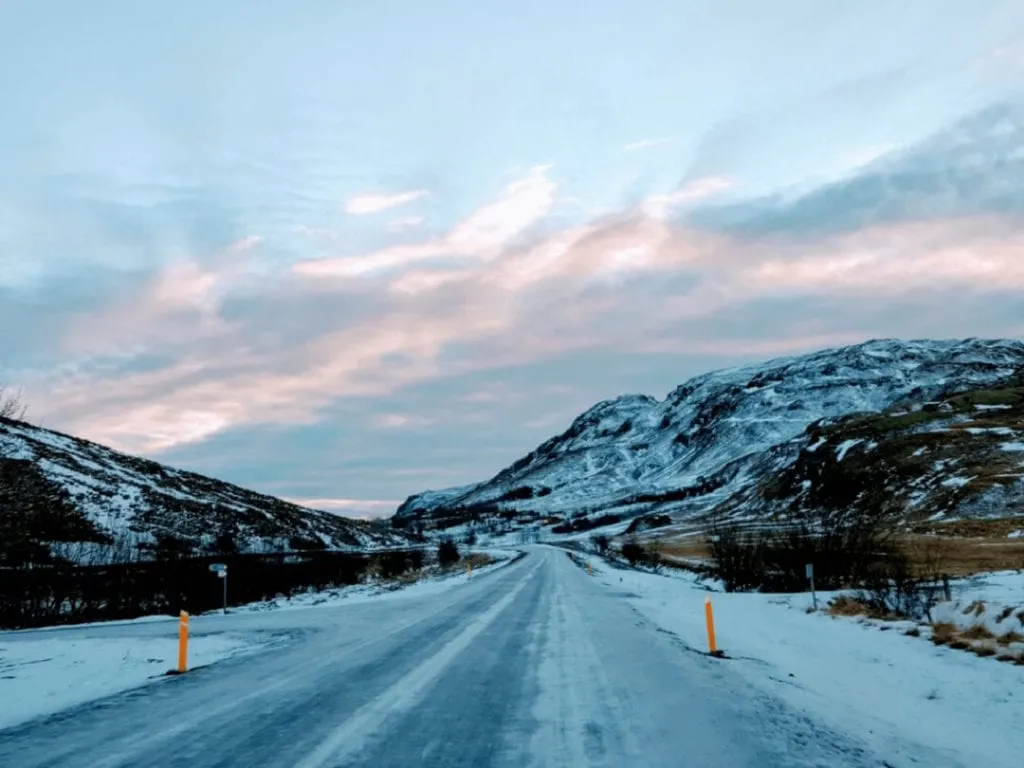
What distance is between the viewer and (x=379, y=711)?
936 cm

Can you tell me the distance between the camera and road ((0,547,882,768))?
24.2ft

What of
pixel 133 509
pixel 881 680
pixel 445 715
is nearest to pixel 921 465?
pixel 133 509

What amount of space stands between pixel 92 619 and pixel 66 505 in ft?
126

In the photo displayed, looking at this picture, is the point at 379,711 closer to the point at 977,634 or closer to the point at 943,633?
the point at 943,633

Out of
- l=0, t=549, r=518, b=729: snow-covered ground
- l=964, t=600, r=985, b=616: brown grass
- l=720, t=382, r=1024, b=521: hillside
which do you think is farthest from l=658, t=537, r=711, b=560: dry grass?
l=0, t=549, r=518, b=729: snow-covered ground

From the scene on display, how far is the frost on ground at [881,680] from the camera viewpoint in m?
8.47

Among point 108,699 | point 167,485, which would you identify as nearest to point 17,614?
point 108,699

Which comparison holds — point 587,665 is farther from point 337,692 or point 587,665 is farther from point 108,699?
point 108,699

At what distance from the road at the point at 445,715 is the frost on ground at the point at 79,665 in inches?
21.7

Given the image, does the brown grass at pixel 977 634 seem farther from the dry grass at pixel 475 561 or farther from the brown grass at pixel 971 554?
the dry grass at pixel 475 561

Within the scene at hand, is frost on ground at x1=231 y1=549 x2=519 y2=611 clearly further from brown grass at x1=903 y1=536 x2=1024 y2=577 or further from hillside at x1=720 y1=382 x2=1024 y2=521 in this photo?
hillside at x1=720 y1=382 x2=1024 y2=521

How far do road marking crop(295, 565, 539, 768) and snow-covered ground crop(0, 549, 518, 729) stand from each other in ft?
13.7

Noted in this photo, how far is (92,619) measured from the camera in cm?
2744

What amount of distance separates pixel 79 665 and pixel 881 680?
13968 millimetres
